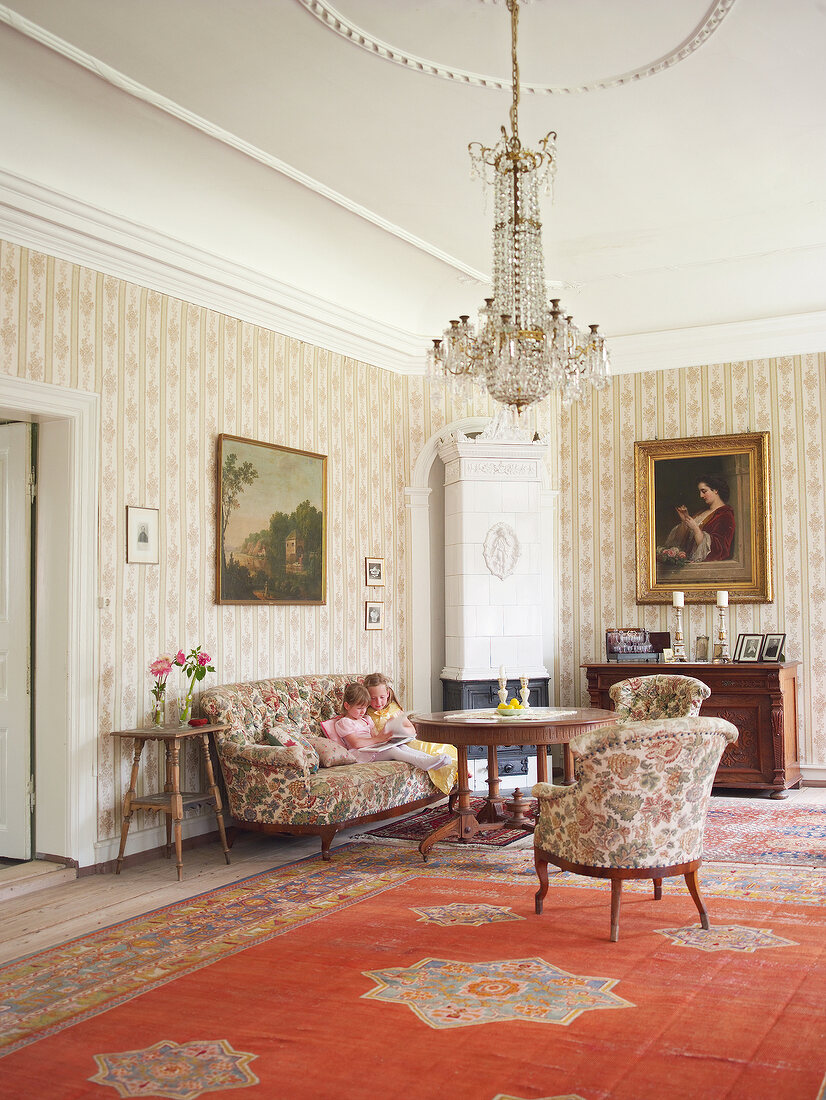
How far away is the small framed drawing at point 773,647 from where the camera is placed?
852 centimetres

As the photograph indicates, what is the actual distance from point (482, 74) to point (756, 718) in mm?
5395

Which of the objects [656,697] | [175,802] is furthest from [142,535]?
[656,697]

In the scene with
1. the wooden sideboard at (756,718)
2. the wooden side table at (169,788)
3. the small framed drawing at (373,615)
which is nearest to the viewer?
the wooden side table at (169,788)

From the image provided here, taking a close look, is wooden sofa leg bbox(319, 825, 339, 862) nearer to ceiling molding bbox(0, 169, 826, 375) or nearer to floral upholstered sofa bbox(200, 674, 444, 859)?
floral upholstered sofa bbox(200, 674, 444, 859)

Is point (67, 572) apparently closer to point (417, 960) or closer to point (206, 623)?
point (206, 623)

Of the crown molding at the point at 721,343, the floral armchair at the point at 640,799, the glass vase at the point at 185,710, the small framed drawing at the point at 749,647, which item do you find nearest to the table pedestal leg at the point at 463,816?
the glass vase at the point at 185,710

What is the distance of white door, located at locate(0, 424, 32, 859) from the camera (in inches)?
238

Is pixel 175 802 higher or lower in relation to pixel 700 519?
lower

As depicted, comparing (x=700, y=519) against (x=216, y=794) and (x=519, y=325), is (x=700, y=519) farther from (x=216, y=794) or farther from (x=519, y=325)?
(x=216, y=794)

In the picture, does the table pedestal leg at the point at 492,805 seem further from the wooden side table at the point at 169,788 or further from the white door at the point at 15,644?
the white door at the point at 15,644

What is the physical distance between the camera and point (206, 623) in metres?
6.89

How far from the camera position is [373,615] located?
28.1 feet

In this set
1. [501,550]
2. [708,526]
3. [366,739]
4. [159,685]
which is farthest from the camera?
[708,526]

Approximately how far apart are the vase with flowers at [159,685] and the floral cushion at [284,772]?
0.30m
